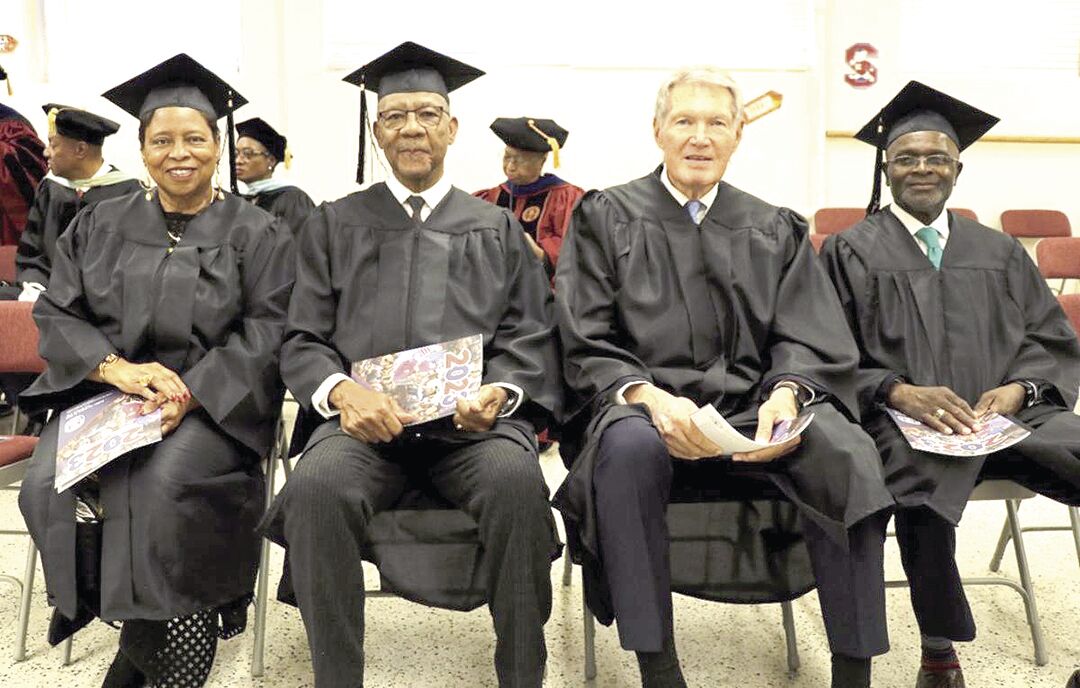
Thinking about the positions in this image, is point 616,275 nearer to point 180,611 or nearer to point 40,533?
point 180,611

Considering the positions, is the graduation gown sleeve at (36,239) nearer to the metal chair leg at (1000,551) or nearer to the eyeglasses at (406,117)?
the eyeglasses at (406,117)

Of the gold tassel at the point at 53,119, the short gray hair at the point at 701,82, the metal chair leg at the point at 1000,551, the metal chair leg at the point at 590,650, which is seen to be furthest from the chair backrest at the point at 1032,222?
the gold tassel at the point at 53,119

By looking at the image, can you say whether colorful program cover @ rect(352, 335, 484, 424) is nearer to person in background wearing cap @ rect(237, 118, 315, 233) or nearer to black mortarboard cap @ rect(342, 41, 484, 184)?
black mortarboard cap @ rect(342, 41, 484, 184)

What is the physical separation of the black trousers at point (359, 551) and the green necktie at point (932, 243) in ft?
4.96

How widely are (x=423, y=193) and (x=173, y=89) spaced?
2.75 feet

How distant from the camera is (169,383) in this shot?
242cm

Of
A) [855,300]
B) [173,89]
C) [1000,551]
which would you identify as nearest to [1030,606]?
[1000,551]

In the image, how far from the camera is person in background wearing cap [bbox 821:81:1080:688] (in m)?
2.30

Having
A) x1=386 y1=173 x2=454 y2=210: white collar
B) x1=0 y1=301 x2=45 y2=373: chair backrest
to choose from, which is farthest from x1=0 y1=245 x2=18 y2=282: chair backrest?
x1=386 y1=173 x2=454 y2=210: white collar

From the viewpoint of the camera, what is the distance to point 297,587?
211 cm

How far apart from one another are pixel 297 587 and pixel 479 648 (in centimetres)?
80

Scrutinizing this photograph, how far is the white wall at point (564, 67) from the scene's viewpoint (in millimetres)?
7148

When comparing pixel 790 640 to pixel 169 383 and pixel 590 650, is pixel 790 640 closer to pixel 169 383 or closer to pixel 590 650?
pixel 590 650

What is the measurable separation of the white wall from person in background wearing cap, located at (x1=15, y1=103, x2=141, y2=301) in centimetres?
226
